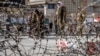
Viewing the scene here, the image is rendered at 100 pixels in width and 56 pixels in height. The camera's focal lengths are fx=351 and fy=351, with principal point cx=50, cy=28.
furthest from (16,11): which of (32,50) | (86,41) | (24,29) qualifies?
(86,41)

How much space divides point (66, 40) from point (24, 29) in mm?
330

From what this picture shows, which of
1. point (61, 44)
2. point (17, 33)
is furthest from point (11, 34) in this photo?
point (61, 44)

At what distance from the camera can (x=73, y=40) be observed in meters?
2.67

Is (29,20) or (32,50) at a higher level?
(29,20)

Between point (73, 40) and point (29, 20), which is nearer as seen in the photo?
point (73, 40)

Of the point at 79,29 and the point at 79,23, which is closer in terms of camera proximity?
the point at 79,29

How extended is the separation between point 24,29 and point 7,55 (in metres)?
0.27

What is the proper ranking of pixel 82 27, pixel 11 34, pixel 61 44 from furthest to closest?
pixel 82 27 < pixel 61 44 < pixel 11 34

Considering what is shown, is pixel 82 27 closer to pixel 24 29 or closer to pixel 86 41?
pixel 86 41

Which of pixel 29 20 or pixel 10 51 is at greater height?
pixel 29 20

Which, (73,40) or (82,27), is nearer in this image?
(73,40)

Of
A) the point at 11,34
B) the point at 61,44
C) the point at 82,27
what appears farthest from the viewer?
the point at 82,27

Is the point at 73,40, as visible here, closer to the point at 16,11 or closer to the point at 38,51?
the point at 38,51

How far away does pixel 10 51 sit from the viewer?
260 centimetres
